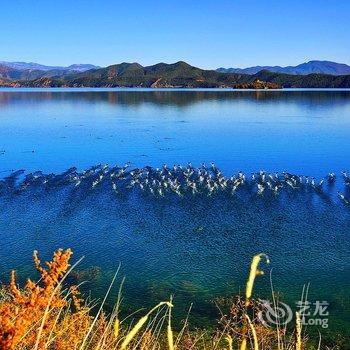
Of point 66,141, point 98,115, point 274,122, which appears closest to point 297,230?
point 66,141

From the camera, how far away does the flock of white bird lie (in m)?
32.7

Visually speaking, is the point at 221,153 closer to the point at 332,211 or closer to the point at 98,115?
the point at 332,211

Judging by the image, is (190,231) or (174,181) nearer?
(190,231)

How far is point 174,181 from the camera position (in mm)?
33750

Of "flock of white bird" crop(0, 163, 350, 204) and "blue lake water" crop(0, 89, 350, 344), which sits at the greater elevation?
"flock of white bird" crop(0, 163, 350, 204)

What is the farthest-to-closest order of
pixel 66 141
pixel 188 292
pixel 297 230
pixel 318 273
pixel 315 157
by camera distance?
pixel 66 141 → pixel 315 157 → pixel 297 230 → pixel 318 273 → pixel 188 292

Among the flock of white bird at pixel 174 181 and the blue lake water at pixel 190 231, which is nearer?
the blue lake water at pixel 190 231

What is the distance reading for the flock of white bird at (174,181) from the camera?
32.7m

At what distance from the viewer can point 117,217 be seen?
2733 centimetres

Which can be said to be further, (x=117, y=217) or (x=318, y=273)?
(x=117, y=217)

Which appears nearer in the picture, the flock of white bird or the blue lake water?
the blue lake water

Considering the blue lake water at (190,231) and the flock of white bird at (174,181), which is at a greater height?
the flock of white bird at (174,181)

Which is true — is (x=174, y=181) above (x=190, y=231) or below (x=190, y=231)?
above

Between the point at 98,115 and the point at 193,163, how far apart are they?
177 ft
